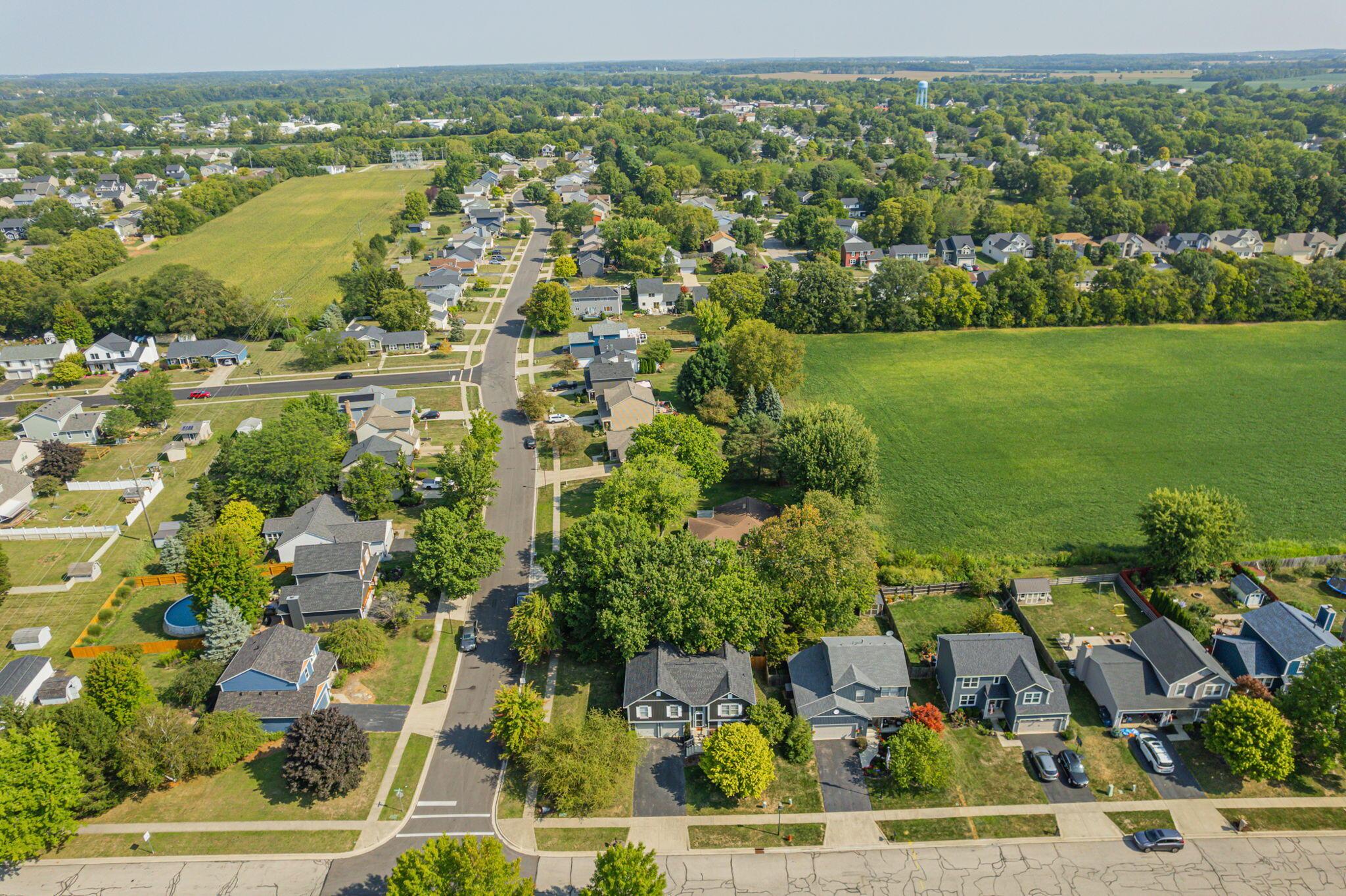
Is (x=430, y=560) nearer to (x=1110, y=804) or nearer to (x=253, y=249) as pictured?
(x=1110, y=804)

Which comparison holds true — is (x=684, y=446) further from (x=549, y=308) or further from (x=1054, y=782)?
(x=549, y=308)

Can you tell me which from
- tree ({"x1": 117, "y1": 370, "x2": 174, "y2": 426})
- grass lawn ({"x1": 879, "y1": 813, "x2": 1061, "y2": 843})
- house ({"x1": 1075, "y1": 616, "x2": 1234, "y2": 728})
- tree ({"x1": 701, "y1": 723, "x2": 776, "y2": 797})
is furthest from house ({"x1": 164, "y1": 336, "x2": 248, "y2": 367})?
house ({"x1": 1075, "y1": 616, "x2": 1234, "y2": 728})

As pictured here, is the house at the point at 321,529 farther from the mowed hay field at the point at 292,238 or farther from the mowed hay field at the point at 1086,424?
the mowed hay field at the point at 292,238

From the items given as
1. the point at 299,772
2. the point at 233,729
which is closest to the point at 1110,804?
the point at 299,772

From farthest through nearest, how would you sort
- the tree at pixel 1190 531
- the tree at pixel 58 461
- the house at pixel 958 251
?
the house at pixel 958 251
the tree at pixel 58 461
the tree at pixel 1190 531

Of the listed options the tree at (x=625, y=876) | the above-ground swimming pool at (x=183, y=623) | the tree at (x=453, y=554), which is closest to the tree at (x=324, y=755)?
the tree at (x=453, y=554)

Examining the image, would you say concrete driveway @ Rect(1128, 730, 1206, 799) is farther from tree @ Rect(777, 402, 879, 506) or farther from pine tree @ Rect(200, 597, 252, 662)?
pine tree @ Rect(200, 597, 252, 662)
